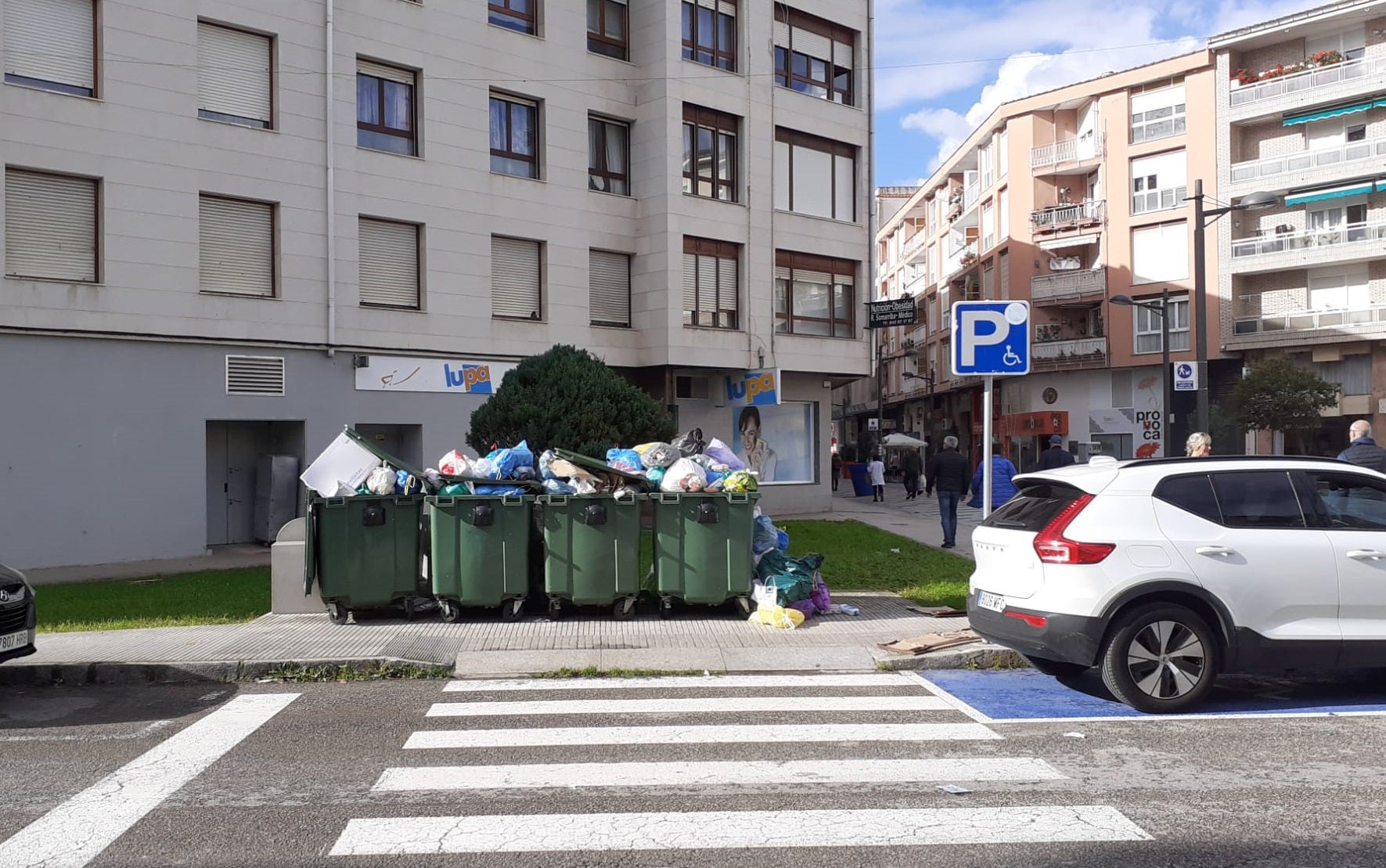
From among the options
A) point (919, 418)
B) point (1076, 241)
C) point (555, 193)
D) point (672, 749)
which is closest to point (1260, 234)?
point (1076, 241)

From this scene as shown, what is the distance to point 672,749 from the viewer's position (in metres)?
6.54

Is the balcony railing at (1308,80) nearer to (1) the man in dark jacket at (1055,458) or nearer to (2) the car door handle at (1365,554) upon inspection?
(1) the man in dark jacket at (1055,458)

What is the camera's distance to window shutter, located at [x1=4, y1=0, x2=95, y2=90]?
17.2 metres

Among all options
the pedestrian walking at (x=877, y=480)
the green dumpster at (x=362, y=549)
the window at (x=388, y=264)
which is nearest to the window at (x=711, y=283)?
the window at (x=388, y=264)

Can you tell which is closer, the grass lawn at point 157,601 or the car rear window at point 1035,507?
the car rear window at point 1035,507

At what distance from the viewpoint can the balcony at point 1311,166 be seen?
40.0 meters

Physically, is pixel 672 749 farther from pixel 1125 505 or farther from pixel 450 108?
pixel 450 108

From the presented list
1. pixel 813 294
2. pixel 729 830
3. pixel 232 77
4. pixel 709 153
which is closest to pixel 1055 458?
pixel 813 294

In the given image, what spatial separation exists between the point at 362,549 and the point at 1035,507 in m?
6.15

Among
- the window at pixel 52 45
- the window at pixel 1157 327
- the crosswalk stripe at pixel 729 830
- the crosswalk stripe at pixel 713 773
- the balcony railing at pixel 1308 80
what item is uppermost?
the balcony railing at pixel 1308 80

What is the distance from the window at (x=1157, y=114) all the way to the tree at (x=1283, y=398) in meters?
11.3

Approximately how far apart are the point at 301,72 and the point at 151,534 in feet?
27.0

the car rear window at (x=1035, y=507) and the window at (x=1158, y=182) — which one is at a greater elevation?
the window at (x=1158, y=182)

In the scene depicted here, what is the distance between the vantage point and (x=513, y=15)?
23062 millimetres
